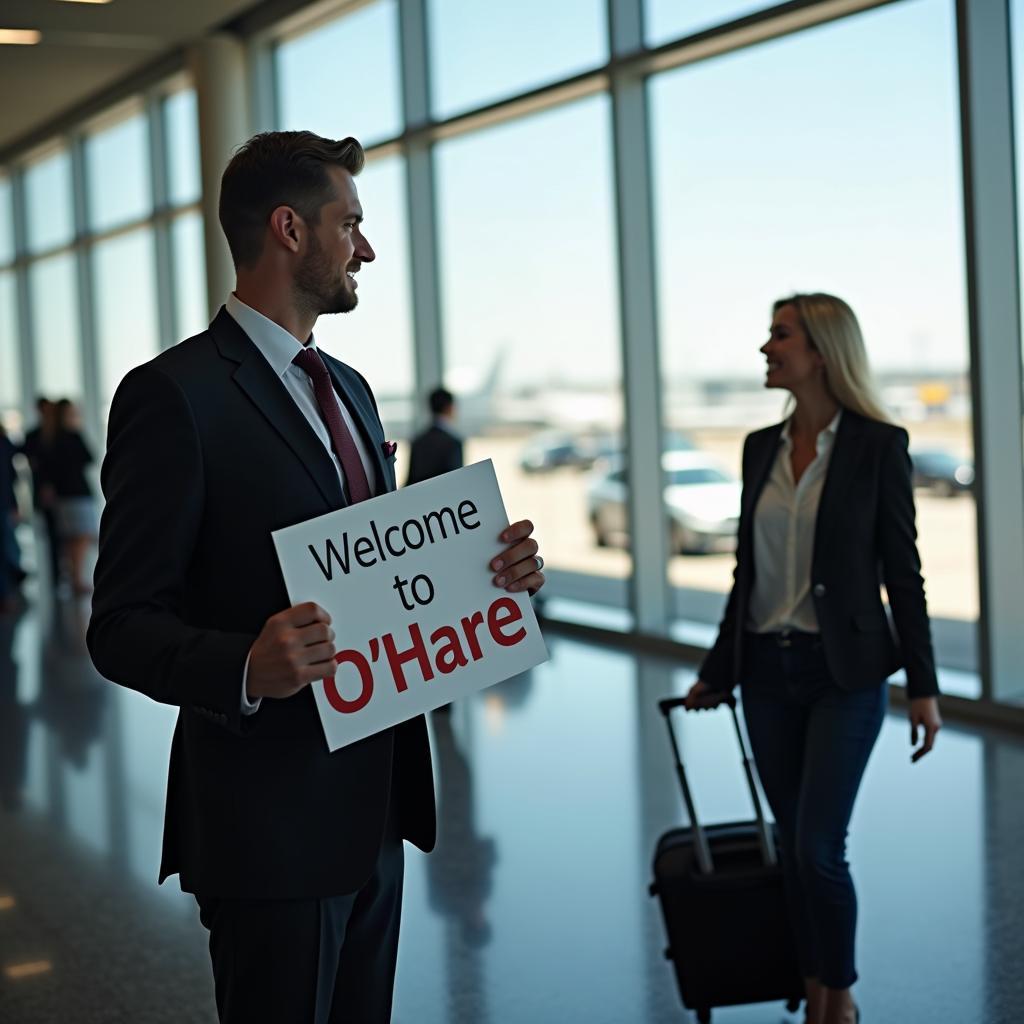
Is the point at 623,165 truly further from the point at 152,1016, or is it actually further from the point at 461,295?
the point at 152,1016

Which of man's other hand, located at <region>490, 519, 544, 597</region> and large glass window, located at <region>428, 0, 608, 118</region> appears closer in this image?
man's other hand, located at <region>490, 519, 544, 597</region>

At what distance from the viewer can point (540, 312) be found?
32.2 feet

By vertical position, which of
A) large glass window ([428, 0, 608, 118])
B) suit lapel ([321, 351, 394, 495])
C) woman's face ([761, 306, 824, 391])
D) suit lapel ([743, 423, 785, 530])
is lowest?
suit lapel ([743, 423, 785, 530])

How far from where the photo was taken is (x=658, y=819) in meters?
4.84

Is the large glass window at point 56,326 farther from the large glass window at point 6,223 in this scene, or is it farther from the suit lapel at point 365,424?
the suit lapel at point 365,424

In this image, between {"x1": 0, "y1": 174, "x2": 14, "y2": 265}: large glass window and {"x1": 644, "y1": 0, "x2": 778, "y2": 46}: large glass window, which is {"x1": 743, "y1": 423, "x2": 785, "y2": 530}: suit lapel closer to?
{"x1": 644, "y1": 0, "x2": 778, "y2": 46}: large glass window

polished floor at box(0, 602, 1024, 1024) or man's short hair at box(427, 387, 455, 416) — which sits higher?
man's short hair at box(427, 387, 455, 416)

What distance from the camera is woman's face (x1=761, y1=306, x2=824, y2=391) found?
312 centimetres

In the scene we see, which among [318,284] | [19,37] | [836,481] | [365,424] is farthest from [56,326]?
[318,284]

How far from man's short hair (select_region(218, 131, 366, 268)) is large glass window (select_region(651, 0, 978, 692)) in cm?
463

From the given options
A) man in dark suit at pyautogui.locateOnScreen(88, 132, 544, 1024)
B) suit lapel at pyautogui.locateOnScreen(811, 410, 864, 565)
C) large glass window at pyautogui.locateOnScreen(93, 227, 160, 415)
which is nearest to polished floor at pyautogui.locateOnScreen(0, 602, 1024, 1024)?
suit lapel at pyautogui.locateOnScreen(811, 410, 864, 565)

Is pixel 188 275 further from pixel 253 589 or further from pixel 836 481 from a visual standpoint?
pixel 253 589

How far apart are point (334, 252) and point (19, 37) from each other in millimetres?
11086

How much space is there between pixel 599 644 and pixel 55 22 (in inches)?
256
